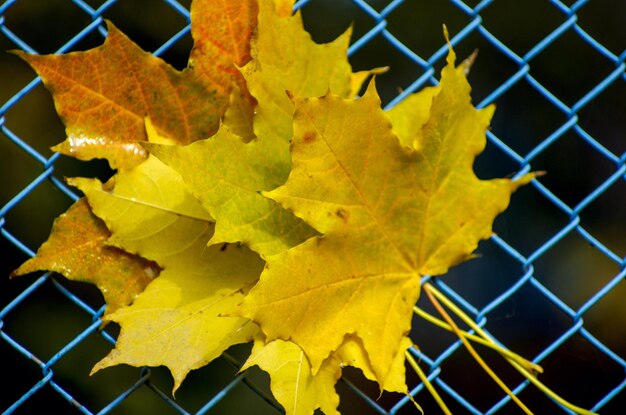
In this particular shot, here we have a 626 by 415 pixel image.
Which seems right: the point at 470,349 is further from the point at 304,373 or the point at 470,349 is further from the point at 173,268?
the point at 173,268

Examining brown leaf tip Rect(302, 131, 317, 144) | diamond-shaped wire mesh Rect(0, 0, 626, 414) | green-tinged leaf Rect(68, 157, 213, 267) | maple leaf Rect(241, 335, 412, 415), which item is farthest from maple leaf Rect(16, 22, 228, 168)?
diamond-shaped wire mesh Rect(0, 0, 626, 414)

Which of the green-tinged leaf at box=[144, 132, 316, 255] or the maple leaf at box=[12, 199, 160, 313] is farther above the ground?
the green-tinged leaf at box=[144, 132, 316, 255]

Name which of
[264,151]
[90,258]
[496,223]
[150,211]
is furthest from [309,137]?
[496,223]

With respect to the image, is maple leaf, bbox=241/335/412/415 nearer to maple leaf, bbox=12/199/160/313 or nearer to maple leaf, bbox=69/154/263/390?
maple leaf, bbox=69/154/263/390

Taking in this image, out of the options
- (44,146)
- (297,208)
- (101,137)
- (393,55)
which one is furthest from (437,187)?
(393,55)

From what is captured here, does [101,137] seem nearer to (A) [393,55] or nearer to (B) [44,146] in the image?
(B) [44,146]

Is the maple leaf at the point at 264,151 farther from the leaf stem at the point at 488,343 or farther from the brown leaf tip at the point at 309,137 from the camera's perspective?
the leaf stem at the point at 488,343
